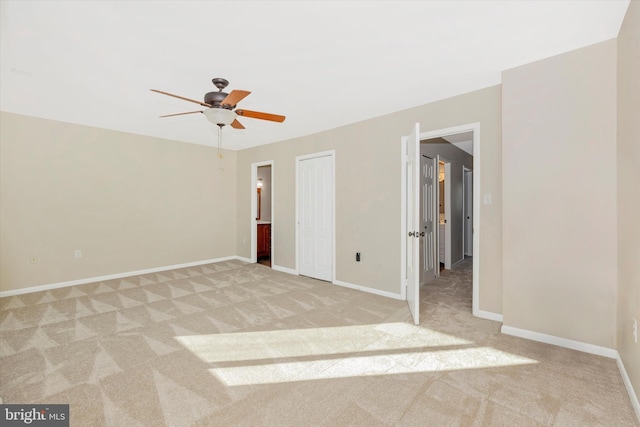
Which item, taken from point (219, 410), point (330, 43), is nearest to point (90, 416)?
point (219, 410)

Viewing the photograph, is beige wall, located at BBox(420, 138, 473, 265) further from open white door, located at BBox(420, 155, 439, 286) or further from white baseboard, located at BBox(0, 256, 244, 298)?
white baseboard, located at BBox(0, 256, 244, 298)

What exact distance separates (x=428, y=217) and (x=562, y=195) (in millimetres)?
2334

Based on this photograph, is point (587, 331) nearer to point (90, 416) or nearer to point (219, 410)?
point (219, 410)

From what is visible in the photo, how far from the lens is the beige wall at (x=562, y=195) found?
2293 mm

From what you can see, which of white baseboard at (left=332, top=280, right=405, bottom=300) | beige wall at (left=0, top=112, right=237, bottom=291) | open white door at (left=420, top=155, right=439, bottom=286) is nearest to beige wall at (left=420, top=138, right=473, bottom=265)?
open white door at (left=420, top=155, right=439, bottom=286)

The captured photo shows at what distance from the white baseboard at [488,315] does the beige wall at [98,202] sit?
5064 mm

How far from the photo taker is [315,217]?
193 inches

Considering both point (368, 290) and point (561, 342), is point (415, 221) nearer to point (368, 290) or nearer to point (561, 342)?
point (368, 290)

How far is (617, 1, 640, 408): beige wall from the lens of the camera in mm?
1771

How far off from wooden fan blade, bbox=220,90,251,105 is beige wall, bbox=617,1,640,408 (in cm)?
262

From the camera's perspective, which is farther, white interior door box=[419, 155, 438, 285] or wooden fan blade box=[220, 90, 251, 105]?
white interior door box=[419, 155, 438, 285]

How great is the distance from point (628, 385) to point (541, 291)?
31.9 inches

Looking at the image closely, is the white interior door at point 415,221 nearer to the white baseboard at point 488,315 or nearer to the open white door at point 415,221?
A: the open white door at point 415,221

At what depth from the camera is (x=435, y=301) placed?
12.1 ft
